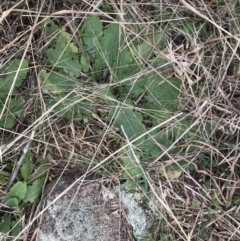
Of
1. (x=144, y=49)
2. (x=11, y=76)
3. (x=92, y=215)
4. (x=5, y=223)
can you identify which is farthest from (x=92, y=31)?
(x=5, y=223)

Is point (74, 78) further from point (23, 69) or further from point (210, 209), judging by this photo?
point (210, 209)

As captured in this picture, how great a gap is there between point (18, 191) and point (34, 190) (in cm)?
6

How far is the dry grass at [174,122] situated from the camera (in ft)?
5.48

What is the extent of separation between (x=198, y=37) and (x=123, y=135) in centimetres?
47

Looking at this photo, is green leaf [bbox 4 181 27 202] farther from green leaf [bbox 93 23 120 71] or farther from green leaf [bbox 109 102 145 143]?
green leaf [bbox 93 23 120 71]

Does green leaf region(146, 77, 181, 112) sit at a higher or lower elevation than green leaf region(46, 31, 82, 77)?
lower

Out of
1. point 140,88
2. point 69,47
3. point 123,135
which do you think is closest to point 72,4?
point 69,47

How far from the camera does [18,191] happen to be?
1701 millimetres

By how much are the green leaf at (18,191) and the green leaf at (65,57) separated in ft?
1.49

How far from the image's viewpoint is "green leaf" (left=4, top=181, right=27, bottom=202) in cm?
170

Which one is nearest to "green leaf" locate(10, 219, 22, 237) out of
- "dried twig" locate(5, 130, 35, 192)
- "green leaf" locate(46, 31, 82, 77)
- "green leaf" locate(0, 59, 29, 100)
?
"dried twig" locate(5, 130, 35, 192)

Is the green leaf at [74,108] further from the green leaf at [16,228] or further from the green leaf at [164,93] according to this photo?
the green leaf at [16,228]

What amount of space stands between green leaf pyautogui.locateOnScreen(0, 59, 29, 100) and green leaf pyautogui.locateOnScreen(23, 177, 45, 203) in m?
0.35

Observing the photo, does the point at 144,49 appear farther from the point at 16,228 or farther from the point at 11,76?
the point at 16,228
